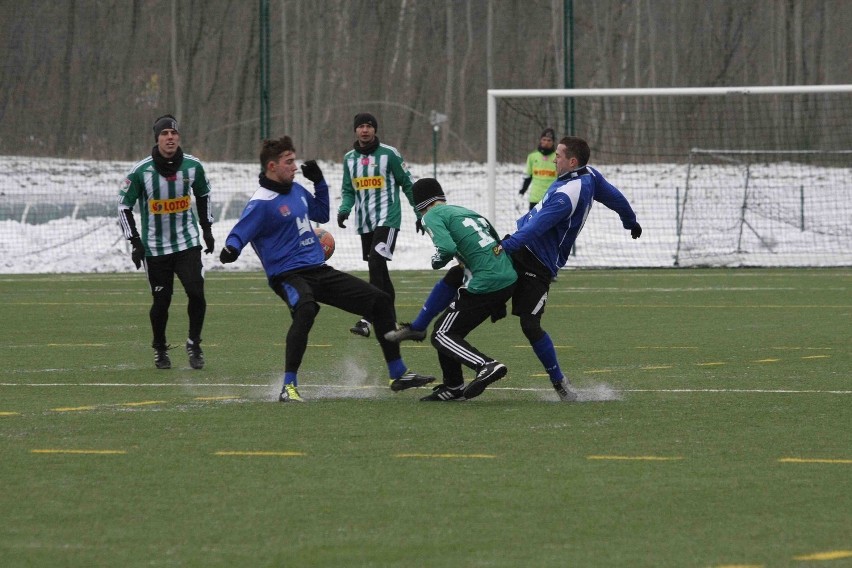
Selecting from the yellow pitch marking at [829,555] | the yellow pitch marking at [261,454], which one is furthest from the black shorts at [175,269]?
the yellow pitch marking at [829,555]

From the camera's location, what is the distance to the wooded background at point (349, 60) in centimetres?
3431

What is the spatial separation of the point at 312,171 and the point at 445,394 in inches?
70.2

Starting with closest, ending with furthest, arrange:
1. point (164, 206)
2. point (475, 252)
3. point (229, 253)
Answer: point (475, 252), point (229, 253), point (164, 206)

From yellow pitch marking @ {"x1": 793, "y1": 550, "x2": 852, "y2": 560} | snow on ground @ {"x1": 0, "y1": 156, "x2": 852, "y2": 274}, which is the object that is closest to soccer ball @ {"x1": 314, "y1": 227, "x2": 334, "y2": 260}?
yellow pitch marking @ {"x1": 793, "y1": 550, "x2": 852, "y2": 560}

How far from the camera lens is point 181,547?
5.66 meters

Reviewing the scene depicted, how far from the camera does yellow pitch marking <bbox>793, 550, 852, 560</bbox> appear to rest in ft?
17.7

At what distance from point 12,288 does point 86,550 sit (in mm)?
17640

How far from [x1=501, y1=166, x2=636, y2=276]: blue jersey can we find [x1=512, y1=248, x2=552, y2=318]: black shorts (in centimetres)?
5

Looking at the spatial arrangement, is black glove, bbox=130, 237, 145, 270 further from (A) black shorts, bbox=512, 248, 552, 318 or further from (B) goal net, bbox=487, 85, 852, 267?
(B) goal net, bbox=487, 85, 852, 267

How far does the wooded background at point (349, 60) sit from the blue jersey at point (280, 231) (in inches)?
899

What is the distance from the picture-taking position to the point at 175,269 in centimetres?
1266

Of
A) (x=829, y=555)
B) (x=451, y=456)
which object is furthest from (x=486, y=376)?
(x=829, y=555)

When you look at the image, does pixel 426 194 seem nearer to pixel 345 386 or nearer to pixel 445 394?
pixel 445 394

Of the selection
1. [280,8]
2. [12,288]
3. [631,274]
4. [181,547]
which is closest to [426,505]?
[181,547]
